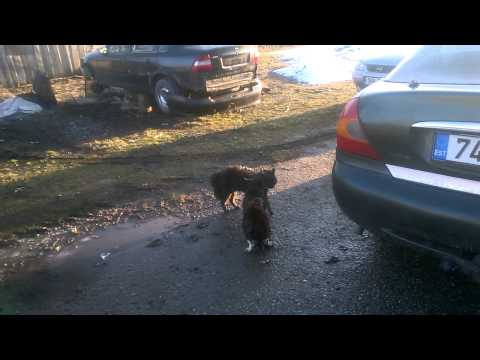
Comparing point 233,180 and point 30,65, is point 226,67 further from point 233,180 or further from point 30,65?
point 30,65

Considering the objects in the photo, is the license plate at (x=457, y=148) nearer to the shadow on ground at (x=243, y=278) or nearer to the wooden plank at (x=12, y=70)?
the shadow on ground at (x=243, y=278)

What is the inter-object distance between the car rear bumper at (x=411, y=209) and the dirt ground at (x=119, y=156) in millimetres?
2014

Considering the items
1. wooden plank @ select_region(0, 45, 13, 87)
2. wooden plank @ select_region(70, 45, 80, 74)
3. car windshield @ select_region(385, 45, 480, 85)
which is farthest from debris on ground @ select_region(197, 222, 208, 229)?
wooden plank @ select_region(70, 45, 80, 74)

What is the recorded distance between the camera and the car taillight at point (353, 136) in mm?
2688

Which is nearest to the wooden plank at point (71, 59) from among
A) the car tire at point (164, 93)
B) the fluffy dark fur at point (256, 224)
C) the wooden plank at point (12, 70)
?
the wooden plank at point (12, 70)

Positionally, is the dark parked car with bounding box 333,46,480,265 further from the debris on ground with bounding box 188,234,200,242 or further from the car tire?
the car tire

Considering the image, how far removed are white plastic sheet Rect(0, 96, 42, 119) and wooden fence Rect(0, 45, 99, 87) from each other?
3380 mm

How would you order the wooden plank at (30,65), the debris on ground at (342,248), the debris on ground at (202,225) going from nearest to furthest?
the debris on ground at (342,248) < the debris on ground at (202,225) < the wooden plank at (30,65)

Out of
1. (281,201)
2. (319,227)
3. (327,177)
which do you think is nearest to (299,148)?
(327,177)

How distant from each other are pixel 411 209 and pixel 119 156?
4.79 meters

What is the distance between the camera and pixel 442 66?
110 inches

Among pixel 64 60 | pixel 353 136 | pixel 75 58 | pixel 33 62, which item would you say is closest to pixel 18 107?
pixel 33 62

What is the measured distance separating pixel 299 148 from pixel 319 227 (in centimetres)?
246
